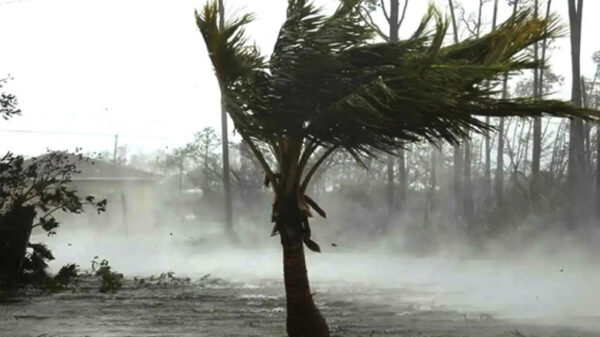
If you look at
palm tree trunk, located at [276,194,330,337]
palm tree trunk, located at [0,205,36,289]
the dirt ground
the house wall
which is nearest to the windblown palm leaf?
palm tree trunk, located at [276,194,330,337]

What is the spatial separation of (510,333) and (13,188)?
443 inches

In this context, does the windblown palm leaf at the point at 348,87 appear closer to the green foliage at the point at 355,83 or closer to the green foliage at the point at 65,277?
the green foliage at the point at 355,83

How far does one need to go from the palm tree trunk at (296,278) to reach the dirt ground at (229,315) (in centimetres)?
154

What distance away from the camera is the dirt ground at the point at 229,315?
951cm

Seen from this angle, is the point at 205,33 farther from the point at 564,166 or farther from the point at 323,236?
the point at 564,166

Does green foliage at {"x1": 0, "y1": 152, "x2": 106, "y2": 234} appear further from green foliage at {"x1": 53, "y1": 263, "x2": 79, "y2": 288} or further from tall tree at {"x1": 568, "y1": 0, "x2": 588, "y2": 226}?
tall tree at {"x1": 568, "y1": 0, "x2": 588, "y2": 226}

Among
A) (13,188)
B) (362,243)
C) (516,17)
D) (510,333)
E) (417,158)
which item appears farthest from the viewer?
(417,158)

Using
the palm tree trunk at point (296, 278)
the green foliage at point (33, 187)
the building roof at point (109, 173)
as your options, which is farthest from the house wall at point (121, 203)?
the palm tree trunk at point (296, 278)

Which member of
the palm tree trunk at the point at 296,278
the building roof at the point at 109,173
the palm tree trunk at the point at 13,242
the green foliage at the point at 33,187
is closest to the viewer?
the palm tree trunk at the point at 296,278

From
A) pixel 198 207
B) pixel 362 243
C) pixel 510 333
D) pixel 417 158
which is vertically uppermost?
pixel 417 158

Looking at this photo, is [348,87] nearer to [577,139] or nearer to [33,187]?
[33,187]

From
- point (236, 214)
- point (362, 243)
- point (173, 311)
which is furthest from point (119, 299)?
point (236, 214)

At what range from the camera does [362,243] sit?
33250 millimetres

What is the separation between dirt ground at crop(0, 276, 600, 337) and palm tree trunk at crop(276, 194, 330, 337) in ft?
5.06
